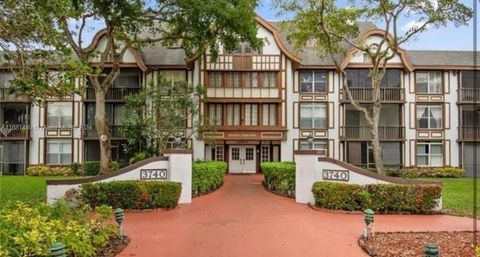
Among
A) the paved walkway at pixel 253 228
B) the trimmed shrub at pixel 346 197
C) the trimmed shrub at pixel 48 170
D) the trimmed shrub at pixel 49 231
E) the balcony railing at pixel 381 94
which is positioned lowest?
the trimmed shrub at pixel 48 170

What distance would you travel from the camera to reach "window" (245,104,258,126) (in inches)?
1241

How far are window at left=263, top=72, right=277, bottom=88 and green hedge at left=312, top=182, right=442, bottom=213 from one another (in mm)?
18178

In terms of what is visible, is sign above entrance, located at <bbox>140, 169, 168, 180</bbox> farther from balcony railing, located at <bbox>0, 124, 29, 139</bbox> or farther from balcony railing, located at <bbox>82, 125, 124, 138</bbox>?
balcony railing, located at <bbox>0, 124, 29, 139</bbox>

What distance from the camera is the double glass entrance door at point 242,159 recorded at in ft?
106

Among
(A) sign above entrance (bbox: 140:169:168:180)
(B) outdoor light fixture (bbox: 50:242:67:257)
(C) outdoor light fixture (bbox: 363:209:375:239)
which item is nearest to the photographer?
(B) outdoor light fixture (bbox: 50:242:67:257)

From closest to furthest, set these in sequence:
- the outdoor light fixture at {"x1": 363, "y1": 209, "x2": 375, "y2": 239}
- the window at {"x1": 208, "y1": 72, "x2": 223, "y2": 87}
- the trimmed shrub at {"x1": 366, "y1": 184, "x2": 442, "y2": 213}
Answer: the outdoor light fixture at {"x1": 363, "y1": 209, "x2": 375, "y2": 239}
the trimmed shrub at {"x1": 366, "y1": 184, "x2": 442, "y2": 213}
the window at {"x1": 208, "y1": 72, "x2": 223, "y2": 87}

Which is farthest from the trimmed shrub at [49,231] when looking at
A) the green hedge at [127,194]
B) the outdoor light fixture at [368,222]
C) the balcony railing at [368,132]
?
the balcony railing at [368,132]

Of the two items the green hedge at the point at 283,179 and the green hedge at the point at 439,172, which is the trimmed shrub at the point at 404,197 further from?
the green hedge at the point at 439,172

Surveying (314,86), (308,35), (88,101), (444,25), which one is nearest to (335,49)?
(308,35)

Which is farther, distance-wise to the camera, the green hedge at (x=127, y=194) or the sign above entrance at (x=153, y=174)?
the sign above entrance at (x=153, y=174)

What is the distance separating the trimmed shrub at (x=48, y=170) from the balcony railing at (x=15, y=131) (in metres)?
2.49

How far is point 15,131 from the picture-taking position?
3266cm

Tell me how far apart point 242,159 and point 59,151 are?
44.6 feet

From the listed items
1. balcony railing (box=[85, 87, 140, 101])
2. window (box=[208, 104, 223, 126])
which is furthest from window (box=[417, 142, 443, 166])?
balcony railing (box=[85, 87, 140, 101])
